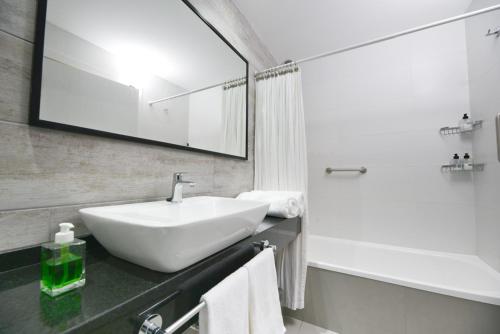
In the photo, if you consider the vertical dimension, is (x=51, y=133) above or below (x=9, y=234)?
above

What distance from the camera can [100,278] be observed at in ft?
1.50

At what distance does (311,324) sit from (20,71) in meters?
1.97

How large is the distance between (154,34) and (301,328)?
1.98 meters

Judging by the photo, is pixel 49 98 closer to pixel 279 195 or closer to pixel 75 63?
pixel 75 63

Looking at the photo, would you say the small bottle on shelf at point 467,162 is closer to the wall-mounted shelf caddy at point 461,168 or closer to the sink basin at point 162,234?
the wall-mounted shelf caddy at point 461,168

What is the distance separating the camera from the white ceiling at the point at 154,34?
2.20ft

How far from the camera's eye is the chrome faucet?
859 mm

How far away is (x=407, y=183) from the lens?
1.91 metres

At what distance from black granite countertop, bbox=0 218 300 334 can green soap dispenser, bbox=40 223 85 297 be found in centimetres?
2

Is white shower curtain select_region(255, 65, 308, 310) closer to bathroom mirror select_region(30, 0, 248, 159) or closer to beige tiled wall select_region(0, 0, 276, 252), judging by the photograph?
bathroom mirror select_region(30, 0, 248, 159)

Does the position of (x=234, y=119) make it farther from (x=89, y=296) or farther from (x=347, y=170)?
(x=347, y=170)

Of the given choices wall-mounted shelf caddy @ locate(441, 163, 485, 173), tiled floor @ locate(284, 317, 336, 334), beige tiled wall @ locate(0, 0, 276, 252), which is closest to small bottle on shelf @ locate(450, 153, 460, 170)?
wall-mounted shelf caddy @ locate(441, 163, 485, 173)

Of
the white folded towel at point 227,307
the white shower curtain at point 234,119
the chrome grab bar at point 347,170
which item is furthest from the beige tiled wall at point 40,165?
the chrome grab bar at point 347,170

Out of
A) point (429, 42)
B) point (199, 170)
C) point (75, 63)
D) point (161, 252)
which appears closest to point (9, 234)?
point (161, 252)
